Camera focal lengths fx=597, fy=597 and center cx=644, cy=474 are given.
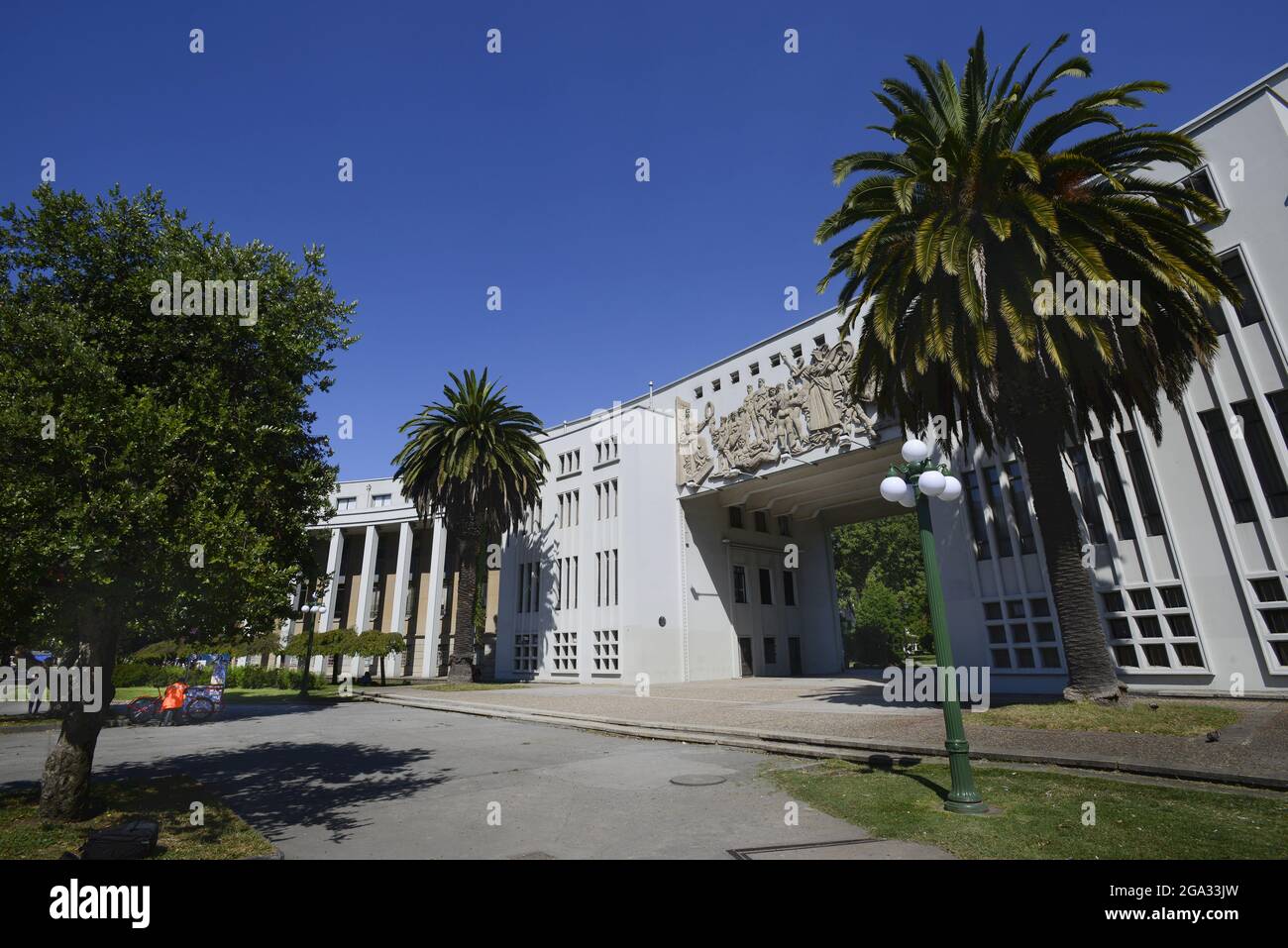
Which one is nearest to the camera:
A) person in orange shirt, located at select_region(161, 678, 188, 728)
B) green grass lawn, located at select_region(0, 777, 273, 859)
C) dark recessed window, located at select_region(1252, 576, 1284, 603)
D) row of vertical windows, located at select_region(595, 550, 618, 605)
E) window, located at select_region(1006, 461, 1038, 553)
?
green grass lawn, located at select_region(0, 777, 273, 859)

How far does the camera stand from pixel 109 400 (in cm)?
720

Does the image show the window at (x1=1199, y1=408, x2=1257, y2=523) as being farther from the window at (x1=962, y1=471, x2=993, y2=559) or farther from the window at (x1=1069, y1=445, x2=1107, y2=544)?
the window at (x1=962, y1=471, x2=993, y2=559)

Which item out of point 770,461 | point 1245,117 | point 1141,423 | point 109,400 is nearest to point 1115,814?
point 109,400

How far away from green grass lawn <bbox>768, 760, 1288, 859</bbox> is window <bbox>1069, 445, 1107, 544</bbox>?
1394 cm

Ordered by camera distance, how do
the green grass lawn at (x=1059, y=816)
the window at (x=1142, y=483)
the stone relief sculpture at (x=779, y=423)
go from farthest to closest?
the stone relief sculpture at (x=779, y=423), the window at (x=1142, y=483), the green grass lawn at (x=1059, y=816)

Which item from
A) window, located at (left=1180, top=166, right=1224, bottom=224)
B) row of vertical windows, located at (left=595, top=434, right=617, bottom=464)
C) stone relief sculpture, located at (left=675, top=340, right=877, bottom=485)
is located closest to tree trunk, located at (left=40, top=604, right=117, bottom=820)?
stone relief sculpture, located at (left=675, top=340, right=877, bottom=485)

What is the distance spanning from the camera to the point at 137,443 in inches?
273

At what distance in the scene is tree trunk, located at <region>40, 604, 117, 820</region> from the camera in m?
7.74

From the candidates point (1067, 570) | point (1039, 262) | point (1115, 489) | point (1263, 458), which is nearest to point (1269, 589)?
point (1263, 458)

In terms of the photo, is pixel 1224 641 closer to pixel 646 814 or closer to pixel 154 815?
pixel 646 814

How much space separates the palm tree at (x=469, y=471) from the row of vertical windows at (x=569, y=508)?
408 centimetres

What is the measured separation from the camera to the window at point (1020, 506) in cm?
2135

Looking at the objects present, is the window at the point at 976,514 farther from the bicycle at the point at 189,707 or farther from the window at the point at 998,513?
the bicycle at the point at 189,707

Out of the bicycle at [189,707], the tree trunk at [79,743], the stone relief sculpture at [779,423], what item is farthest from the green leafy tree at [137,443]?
the stone relief sculpture at [779,423]
